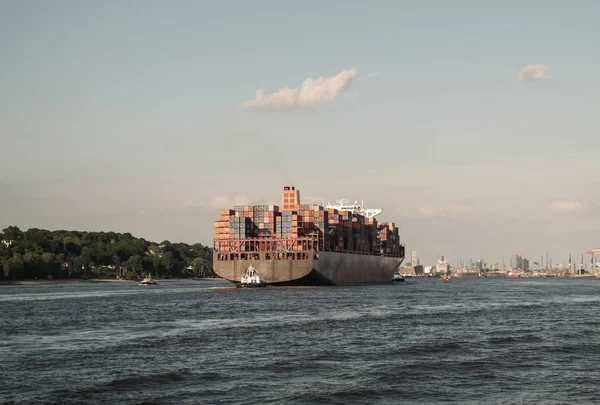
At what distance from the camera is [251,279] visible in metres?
130

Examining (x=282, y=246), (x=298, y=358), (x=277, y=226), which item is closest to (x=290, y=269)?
(x=282, y=246)

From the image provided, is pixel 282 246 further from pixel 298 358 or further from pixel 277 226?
pixel 298 358

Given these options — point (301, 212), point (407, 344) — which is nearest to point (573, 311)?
point (407, 344)

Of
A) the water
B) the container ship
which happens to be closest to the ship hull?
the container ship

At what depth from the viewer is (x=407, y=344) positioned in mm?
46156

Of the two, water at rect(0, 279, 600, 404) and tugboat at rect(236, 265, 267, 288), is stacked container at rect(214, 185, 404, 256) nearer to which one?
tugboat at rect(236, 265, 267, 288)

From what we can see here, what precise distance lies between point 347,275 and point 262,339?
105178 mm

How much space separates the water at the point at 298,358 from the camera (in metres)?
30.6

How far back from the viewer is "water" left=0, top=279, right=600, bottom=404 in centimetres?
3056

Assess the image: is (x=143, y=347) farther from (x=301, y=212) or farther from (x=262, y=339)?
(x=301, y=212)

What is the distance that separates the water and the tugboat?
6086cm

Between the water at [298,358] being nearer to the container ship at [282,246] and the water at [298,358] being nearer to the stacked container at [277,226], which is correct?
the container ship at [282,246]

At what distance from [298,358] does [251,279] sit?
9028 centimetres

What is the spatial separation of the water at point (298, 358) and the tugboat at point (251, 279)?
6086 cm
